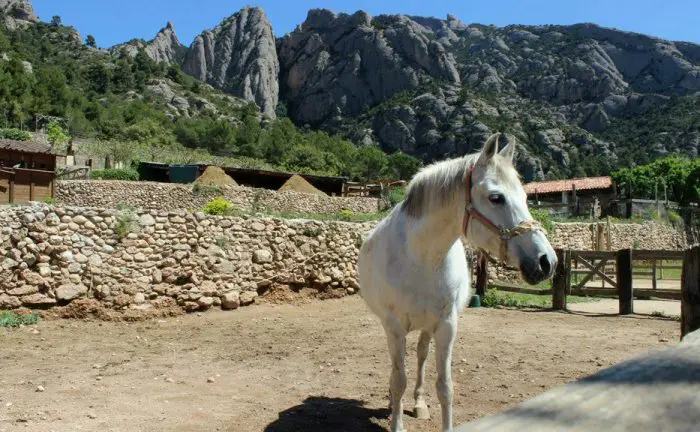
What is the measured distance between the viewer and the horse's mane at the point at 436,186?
10.1 feet

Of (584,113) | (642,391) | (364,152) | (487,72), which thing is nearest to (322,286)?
(642,391)

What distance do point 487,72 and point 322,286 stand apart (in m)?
94.8

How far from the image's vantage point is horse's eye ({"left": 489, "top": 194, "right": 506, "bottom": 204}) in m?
2.78

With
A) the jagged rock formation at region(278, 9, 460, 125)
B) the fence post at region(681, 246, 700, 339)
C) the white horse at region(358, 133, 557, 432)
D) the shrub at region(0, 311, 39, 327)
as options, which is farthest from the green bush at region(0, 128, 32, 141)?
the jagged rock formation at region(278, 9, 460, 125)

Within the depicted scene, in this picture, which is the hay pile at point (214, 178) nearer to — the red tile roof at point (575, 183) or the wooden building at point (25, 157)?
the wooden building at point (25, 157)

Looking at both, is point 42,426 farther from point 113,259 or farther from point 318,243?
point 318,243

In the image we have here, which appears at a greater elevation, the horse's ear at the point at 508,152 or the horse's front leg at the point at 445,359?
the horse's ear at the point at 508,152

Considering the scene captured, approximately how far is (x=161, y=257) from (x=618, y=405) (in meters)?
9.38

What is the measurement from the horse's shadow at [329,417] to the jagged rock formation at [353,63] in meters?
97.6

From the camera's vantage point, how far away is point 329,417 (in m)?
4.20

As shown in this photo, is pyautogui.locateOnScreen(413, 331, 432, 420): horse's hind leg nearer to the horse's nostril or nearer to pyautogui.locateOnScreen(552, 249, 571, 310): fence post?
the horse's nostril

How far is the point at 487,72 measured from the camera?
97125mm

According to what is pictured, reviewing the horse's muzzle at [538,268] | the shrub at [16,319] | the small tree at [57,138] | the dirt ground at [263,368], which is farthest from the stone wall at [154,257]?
the small tree at [57,138]

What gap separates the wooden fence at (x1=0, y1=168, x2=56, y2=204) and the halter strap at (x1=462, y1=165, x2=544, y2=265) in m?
16.8
